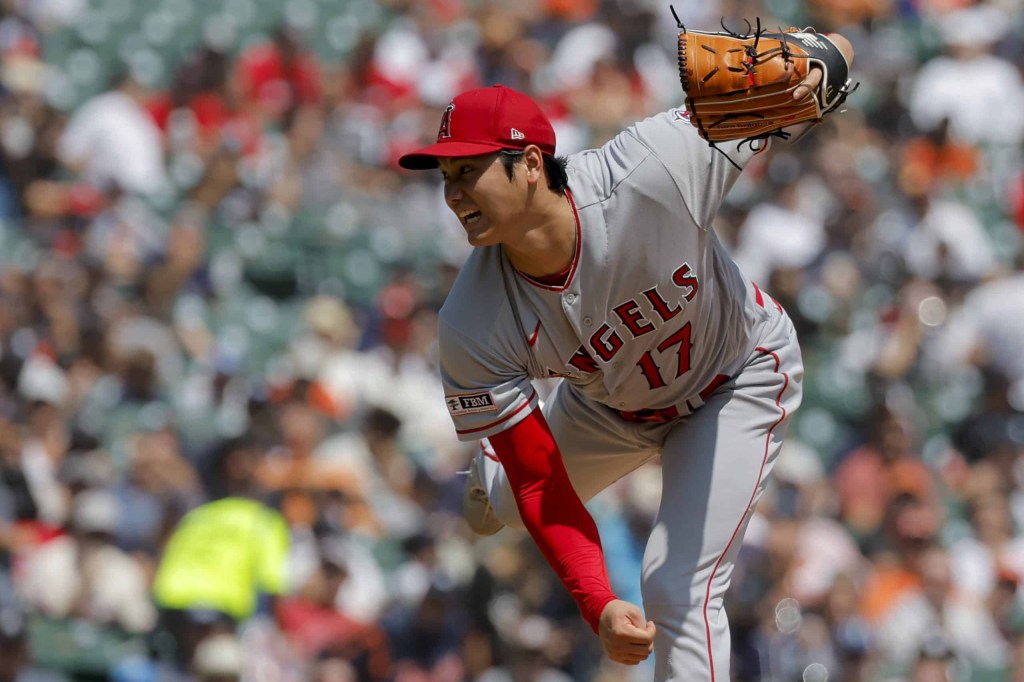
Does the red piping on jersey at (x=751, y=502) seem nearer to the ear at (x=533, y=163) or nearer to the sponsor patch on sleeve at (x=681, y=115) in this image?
the sponsor patch on sleeve at (x=681, y=115)

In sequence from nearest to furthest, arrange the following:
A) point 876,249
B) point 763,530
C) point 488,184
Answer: point 488,184 < point 763,530 < point 876,249

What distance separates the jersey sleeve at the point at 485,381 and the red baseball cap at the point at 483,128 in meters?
0.50

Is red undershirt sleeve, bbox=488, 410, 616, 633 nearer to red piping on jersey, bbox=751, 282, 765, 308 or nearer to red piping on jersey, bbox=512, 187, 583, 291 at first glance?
red piping on jersey, bbox=512, 187, 583, 291

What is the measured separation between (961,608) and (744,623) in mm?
1300

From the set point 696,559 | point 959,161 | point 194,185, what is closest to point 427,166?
point 696,559

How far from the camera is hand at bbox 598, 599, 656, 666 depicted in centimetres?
Answer: 346

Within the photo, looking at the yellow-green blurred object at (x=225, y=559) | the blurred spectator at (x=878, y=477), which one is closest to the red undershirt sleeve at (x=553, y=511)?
the yellow-green blurred object at (x=225, y=559)

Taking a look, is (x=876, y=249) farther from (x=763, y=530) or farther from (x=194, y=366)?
(x=194, y=366)

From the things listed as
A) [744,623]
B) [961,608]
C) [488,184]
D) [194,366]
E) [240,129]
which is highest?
[488,184]

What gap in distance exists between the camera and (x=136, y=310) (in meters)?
8.12

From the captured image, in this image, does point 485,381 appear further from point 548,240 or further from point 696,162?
point 696,162

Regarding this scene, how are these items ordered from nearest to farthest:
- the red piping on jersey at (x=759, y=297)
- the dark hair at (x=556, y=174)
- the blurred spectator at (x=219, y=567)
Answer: the dark hair at (x=556, y=174)
the red piping on jersey at (x=759, y=297)
the blurred spectator at (x=219, y=567)

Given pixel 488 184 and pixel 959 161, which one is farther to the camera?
pixel 959 161

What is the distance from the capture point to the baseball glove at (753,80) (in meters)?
3.45
